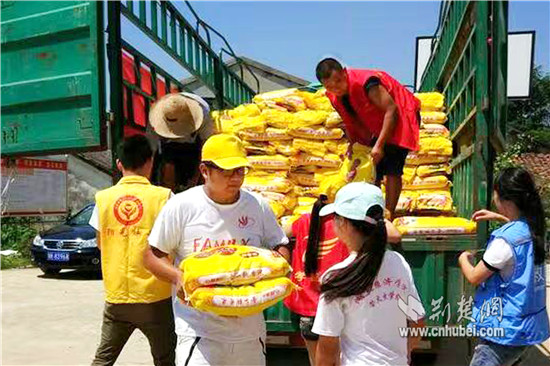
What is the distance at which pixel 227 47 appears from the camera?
6156mm

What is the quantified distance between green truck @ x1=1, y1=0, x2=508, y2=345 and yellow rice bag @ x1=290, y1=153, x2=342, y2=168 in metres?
0.92

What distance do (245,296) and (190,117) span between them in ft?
7.11

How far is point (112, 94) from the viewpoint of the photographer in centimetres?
361

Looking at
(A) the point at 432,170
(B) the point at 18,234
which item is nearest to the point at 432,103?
(A) the point at 432,170

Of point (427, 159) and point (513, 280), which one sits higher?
point (427, 159)

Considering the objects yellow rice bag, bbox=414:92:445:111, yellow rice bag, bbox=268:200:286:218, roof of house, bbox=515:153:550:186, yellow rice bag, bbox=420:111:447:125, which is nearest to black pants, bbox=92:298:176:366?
yellow rice bag, bbox=268:200:286:218

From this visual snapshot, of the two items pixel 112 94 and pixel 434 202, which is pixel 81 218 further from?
pixel 434 202

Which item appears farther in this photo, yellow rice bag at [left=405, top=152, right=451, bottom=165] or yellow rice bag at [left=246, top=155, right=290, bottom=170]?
yellow rice bag at [left=405, top=152, right=451, bottom=165]

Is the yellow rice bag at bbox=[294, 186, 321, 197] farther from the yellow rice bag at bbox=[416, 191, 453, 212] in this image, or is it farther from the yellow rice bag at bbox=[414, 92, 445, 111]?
the yellow rice bag at bbox=[414, 92, 445, 111]

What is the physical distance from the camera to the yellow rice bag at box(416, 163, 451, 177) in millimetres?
4352

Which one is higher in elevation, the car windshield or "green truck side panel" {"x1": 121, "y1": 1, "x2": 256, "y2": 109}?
"green truck side panel" {"x1": 121, "y1": 1, "x2": 256, "y2": 109}

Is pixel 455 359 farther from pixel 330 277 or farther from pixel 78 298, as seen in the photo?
pixel 78 298

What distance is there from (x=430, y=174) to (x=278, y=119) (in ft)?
4.09

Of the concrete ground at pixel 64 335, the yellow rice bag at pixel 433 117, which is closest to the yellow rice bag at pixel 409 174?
the yellow rice bag at pixel 433 117
